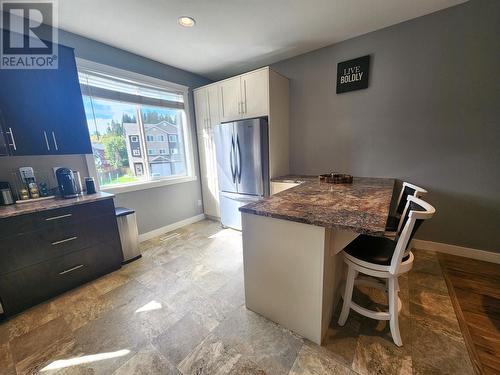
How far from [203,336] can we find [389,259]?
140 centimetres

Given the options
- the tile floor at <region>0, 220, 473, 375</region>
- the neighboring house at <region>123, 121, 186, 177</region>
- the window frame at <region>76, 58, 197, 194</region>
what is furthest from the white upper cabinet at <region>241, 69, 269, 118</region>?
the tile floor at <region>0, 220, 473, 375</region>

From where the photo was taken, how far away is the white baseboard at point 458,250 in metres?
2.13

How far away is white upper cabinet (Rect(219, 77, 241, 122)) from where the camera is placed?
2.91 metres

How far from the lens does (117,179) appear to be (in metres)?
2.76

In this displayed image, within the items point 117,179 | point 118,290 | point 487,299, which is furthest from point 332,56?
point 118,290

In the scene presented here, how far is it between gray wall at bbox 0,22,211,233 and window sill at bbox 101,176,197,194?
0.07 meters

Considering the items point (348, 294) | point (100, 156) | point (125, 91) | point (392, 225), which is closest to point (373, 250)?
point (348, 294)

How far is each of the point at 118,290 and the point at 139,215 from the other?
1.23m

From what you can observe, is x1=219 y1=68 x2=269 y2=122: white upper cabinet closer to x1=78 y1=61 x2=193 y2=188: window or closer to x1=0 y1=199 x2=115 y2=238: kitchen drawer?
x1=78 y1=61 x2=193 y2=188: window

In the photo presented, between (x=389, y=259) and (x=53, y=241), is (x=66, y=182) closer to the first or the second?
(x=53, y=241)

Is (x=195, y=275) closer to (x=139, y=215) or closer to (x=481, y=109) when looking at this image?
(x=139, y=215)

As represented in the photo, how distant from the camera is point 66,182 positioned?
2.08 meters

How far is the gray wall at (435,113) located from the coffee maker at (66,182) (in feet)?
10.7

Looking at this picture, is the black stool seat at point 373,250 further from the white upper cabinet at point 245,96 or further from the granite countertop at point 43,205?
the granite countertop at point 43,205
